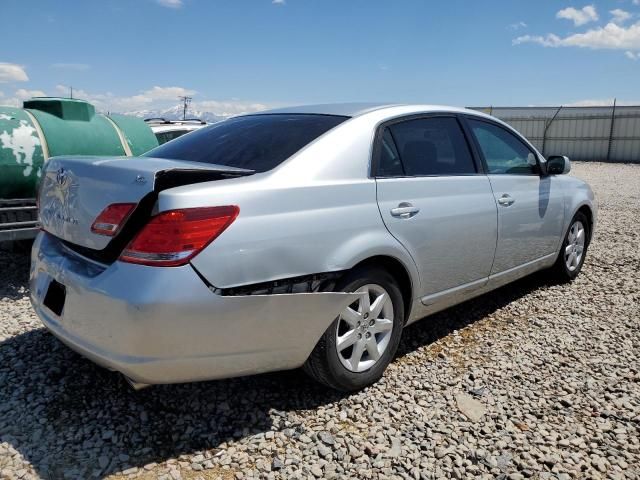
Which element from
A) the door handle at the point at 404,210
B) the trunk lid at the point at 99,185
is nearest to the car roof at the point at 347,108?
the door handle at the point at 404,210

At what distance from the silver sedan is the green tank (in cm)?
217

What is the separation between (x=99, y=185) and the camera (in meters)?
2.28

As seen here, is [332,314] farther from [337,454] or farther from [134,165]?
[134,165]

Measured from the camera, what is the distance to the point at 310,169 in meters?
2.52

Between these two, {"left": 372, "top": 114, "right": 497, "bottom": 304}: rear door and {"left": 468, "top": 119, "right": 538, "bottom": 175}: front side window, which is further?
{"left": 468, "top": 119, "right": 538, "bottom": 175}: front side window

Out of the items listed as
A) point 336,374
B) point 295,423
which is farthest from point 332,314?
point 295,423

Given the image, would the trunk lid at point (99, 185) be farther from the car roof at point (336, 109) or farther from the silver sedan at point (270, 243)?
the car roof at point (336, 109)

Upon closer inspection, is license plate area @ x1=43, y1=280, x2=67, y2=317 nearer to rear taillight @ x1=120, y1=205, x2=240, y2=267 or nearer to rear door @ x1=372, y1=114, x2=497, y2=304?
rear taillight @ x1=120, y1=205, x2=240, y2=267

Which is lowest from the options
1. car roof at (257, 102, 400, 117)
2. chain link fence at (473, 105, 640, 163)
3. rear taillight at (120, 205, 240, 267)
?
rear taillight at (120, 205, 240, 267)

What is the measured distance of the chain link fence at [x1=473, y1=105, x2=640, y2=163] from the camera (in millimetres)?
25859

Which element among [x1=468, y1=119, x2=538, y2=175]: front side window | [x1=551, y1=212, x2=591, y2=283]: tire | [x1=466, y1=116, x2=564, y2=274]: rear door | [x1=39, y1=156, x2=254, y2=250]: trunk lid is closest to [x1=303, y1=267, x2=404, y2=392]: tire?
[x1=39, y1=156, x2=254, y2=250]: trunk lid

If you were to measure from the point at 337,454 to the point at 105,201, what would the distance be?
1526 millimetres

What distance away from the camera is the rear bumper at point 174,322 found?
81.2 inches

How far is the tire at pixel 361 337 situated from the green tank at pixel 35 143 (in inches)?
116
